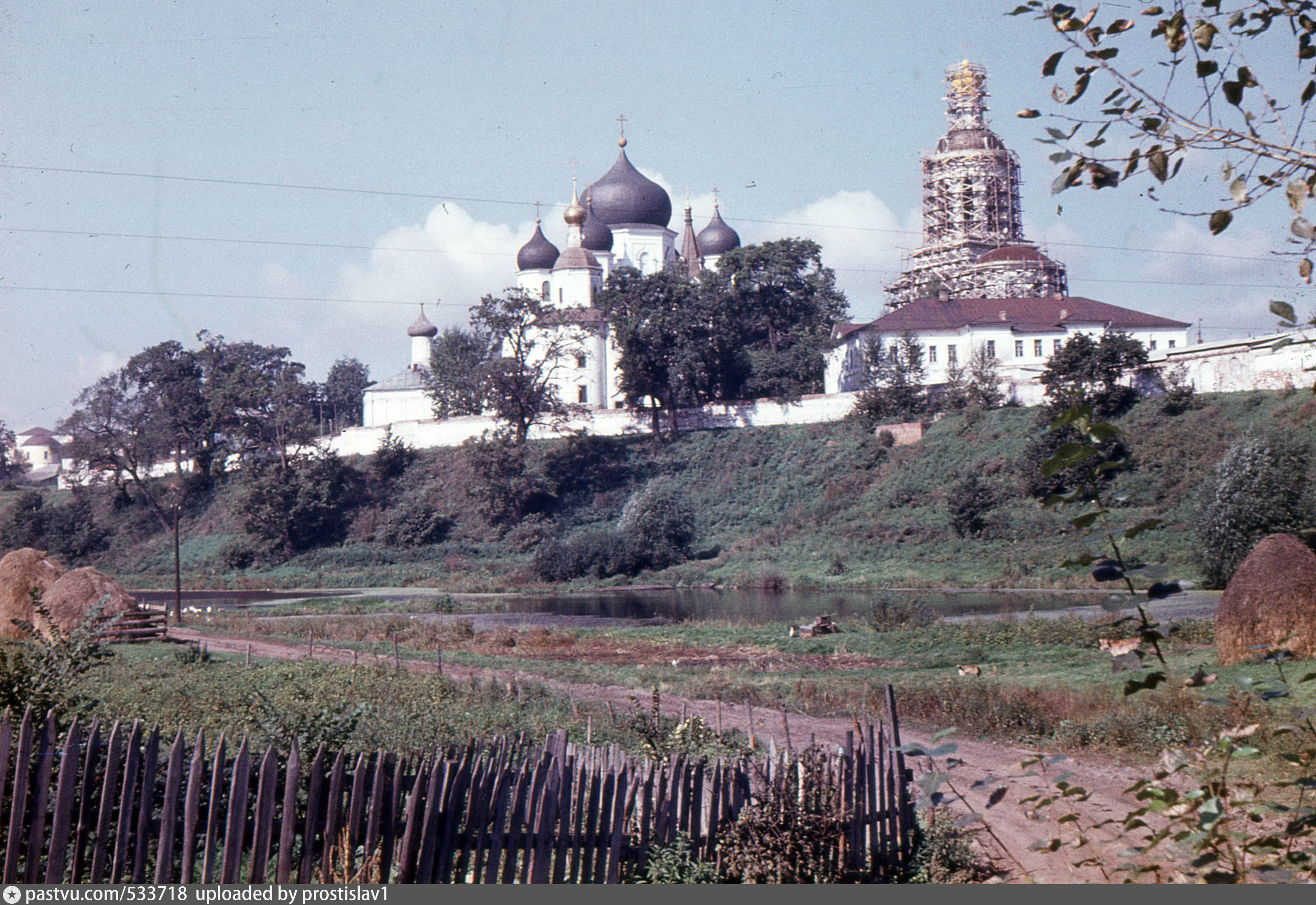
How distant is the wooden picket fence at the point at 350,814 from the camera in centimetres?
521

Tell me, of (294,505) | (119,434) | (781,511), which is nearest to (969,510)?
(781,511)

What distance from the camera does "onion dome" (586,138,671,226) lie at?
72375 millimetres

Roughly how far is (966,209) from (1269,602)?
220 feet

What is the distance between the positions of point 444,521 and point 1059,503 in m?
58.5

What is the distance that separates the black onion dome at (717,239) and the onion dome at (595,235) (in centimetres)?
798

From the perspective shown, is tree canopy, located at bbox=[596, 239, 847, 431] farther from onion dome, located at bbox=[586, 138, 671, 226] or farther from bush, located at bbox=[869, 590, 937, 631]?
bush, located at bbox=[869, 590, 937, 631]

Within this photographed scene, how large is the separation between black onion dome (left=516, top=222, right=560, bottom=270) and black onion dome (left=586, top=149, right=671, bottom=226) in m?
3.72

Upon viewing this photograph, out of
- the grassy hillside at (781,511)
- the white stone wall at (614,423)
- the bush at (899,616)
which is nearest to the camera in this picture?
the bush at (899,616)

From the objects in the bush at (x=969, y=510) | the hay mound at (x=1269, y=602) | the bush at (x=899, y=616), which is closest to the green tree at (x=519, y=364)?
the bush at (x=969, y=510)

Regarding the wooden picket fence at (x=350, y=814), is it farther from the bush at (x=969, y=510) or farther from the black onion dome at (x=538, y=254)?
the black onion dome at (x=538, y=254)

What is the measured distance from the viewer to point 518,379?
62406 mm

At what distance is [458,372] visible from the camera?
73000 mm

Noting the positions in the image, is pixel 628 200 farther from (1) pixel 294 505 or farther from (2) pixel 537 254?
(1) pixel 294 505

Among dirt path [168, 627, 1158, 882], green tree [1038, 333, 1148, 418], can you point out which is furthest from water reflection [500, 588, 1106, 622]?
green tree [1038, 333, 1148, 418]
